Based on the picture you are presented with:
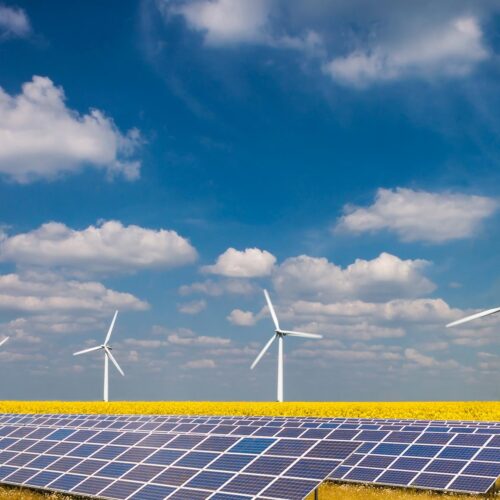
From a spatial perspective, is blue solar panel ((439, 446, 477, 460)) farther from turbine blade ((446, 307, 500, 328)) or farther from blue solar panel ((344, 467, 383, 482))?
turbine blade ((446, 307, 500, 328))

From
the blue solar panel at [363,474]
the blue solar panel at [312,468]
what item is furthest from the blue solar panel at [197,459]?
the blue solar panel at [363,474]

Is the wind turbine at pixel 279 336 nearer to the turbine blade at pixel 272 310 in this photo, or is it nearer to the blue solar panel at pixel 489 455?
the turbine blade at pixel 272 310

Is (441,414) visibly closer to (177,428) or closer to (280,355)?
(280,355)

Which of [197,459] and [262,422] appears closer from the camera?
[197,459]

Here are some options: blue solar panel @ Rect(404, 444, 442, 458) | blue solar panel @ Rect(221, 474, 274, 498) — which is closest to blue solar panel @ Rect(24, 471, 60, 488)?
blue solar panel @ Rect(221, 474, 274, 498)

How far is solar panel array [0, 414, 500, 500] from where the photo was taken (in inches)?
814

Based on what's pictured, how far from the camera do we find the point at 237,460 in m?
22.4

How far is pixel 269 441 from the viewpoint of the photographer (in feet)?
77.5

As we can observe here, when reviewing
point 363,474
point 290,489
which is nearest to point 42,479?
point 290,489

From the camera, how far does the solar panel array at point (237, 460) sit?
20672 millimetres

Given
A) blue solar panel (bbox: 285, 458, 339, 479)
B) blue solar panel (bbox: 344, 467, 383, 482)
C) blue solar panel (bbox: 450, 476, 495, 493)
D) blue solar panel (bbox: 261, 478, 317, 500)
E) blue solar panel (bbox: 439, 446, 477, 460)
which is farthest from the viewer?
blue solar panel (bbox: 344, 467, 383, 482)

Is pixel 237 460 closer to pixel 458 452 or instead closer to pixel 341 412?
pixel 458 452

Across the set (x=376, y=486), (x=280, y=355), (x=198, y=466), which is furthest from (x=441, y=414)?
(x=198, y=466)

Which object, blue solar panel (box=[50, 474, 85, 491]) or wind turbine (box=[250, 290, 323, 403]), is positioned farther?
wind turbine (box=[250, 290, 323, 403])
